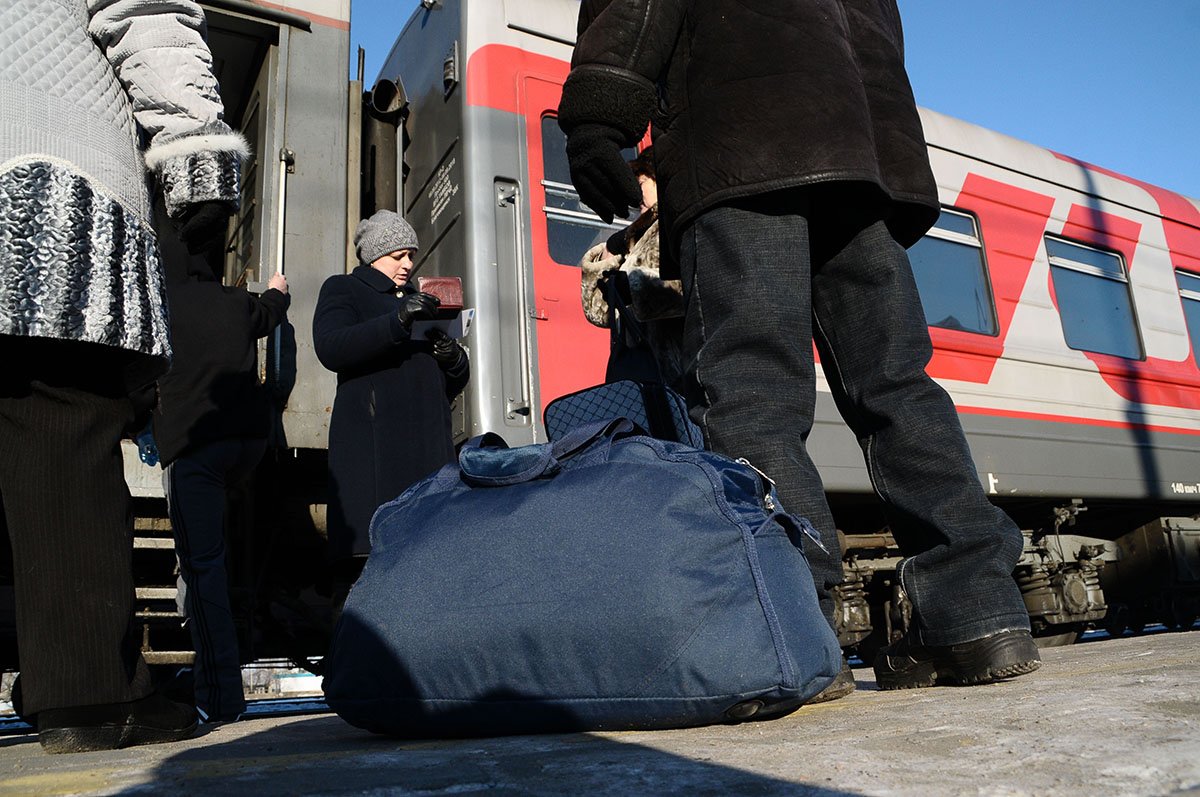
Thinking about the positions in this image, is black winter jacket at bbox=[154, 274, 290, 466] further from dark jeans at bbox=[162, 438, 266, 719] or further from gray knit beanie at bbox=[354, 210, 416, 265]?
gray knit beanie at bbox=[354, 210, 416, 265]

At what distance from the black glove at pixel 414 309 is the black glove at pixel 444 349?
0.41 feet

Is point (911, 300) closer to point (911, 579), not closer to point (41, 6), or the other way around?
point (911, 579)

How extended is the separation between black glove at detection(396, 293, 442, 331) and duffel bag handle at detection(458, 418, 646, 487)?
1.37 metres

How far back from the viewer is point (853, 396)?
204 cm

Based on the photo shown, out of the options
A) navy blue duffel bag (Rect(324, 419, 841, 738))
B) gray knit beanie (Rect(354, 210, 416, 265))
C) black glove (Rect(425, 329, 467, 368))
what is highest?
gray knit beanie (Rect(354, 210, 416, 265))

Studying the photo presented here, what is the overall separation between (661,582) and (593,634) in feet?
0.39

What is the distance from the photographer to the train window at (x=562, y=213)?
3.73 m

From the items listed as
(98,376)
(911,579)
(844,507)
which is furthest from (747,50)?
(844,507)

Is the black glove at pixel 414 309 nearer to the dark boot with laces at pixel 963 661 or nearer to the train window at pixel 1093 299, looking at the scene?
the dark boot with laces at pixel 963 661

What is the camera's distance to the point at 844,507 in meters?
4.75

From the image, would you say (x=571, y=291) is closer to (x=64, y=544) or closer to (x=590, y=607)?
(x=64, y=544)

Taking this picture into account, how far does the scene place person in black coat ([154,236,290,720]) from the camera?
2.66m

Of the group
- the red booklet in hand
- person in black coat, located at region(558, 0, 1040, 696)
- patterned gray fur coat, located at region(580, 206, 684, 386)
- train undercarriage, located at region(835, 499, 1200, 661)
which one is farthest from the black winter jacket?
train undercarriage, located at region(835, 499, 1200, 661)

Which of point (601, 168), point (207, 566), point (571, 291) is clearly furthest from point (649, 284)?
point (207, 566)
